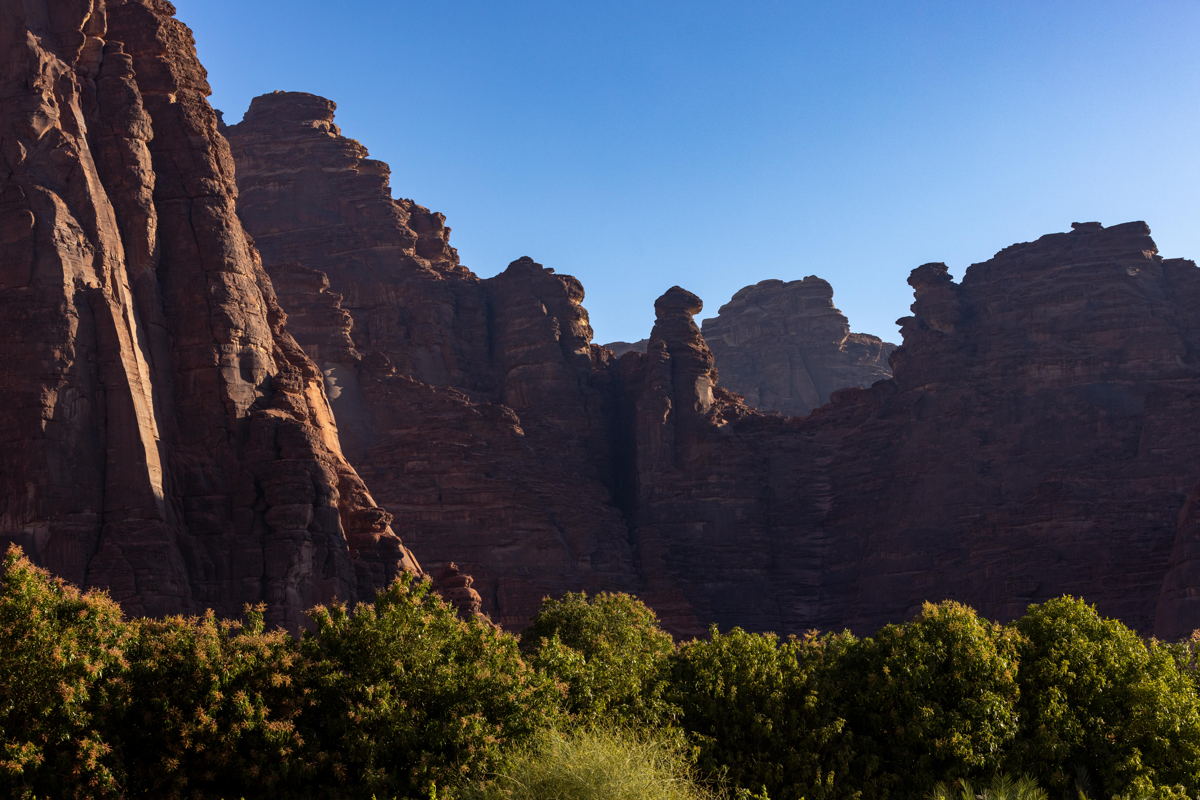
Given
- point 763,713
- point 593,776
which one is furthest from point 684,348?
point 593,776

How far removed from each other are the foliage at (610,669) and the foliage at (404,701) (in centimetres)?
184

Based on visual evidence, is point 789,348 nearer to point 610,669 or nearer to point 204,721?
point 610,669

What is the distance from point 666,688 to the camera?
138ft

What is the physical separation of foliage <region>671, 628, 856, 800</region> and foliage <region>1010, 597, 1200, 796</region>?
5.38 m

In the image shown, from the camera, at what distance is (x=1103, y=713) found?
129 feet

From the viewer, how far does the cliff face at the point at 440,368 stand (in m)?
99.6

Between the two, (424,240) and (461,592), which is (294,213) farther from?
(461,592)

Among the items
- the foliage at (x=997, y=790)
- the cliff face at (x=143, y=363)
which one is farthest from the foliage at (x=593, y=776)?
the cliff face at (x=143, y=363)

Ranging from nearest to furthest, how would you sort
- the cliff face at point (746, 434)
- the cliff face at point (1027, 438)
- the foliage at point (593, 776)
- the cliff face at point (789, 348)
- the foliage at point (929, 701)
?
1. the foliage at point (593, 776)
2. the foliage at point (929, 701)
3. the cliff face at point (1027, 438)
4. the cliff face at point (746, 434)
5. the cliff face at point (789, 348)

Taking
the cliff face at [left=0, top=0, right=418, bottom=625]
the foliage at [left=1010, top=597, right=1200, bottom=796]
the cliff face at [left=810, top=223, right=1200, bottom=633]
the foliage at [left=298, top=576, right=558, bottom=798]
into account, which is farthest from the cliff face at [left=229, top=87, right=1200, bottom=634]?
the foliage at [left=298, top=576, right=558, bottom=798]

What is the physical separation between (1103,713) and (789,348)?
126344mm

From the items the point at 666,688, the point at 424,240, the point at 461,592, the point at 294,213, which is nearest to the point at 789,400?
the point at 424,240

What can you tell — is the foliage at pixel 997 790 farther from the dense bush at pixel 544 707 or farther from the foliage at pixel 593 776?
the foliage at pixel 593 776

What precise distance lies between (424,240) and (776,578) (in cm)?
4685
